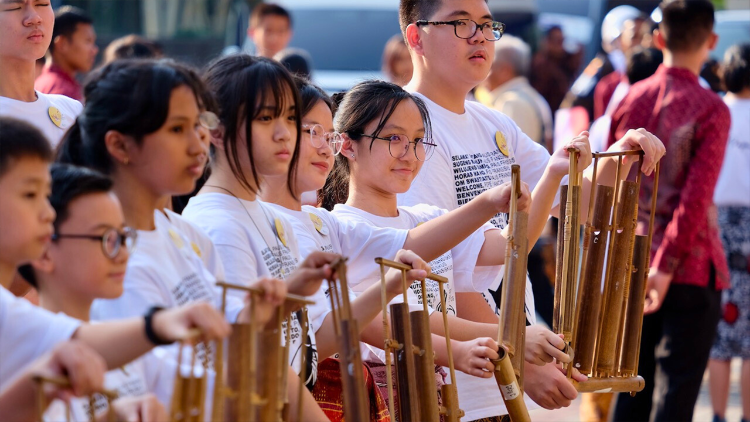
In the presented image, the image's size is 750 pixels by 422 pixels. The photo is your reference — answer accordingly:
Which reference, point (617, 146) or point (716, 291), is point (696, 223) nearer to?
point (716, 291)

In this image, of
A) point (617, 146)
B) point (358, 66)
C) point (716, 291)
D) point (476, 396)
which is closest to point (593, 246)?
point (617, 146)

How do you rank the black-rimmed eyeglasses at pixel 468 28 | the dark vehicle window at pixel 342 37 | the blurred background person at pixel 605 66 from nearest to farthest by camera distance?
the black-rimmed eyeglasses at pixel 468 28
the blurred background person at pixel 605 66
the dark vehicle window at pixel 342 37

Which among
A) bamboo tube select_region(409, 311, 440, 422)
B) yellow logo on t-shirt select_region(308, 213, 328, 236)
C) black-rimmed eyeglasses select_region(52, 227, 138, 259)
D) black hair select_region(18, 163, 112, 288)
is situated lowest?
bamboo tube select_region(409, 311, 440, 422)

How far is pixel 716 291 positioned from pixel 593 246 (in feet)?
7.14

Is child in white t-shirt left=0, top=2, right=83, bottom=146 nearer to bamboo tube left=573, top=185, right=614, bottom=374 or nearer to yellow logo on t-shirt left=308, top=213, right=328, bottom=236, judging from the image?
yellow logo on t-shirt left=308, top=213, right=328, bottom=236

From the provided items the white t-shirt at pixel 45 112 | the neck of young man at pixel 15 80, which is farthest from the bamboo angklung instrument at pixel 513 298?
the neck of young man at pixel 15 80

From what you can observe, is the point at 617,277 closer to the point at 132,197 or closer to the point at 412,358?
the point at 412,358

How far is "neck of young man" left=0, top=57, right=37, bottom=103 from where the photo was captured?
3.34 metres

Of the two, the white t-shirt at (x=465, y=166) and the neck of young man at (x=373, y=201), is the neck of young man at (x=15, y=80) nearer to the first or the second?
the neck of young man at (x=373, y=201)

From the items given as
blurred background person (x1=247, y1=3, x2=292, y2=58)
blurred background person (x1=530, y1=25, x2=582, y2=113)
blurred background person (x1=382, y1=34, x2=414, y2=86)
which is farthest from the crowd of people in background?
blurred background person (x1=530, y1=25, x2=582, y2=113)

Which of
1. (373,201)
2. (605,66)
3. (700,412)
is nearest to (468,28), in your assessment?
(373,201)

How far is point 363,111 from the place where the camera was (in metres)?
3.26

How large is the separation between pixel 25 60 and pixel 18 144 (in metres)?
1.52

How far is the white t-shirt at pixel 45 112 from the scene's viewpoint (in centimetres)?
326
